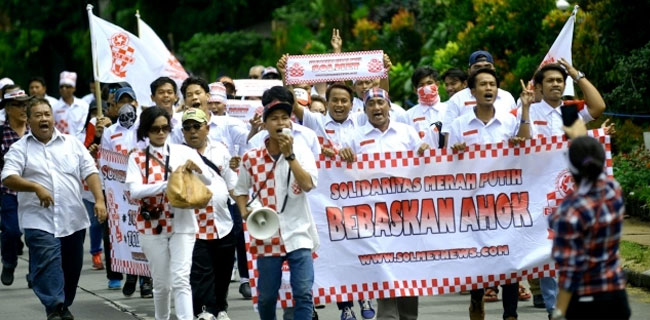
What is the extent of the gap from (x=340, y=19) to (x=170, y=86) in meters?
14.8

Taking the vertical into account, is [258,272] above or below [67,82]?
below

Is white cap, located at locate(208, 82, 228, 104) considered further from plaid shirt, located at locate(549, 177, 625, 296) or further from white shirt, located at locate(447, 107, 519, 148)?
plaid shirt, located at locate(549, 177, 625, 296)

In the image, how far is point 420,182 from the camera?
10398 millimetres

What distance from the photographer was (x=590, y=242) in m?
6.70

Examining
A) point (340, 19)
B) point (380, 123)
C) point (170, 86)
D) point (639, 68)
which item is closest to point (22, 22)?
point (340, 19)

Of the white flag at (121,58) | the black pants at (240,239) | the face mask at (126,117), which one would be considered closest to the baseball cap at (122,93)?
the white flag at (121,58)

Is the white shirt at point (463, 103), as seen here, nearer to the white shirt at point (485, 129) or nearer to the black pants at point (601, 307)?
the white shirt at point (485, 129)

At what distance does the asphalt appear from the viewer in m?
11.6

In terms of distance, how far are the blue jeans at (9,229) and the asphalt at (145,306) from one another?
1.33 ft

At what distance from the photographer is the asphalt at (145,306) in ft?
38.0

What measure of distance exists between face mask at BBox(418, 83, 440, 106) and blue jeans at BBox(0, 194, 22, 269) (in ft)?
15.4

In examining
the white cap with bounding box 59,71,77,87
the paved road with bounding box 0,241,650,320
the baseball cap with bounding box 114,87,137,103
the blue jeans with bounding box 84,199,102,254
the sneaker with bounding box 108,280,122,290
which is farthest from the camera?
the white cap with bounding box 59,71,77,87

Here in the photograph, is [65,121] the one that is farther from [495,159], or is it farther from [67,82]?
[495,159]

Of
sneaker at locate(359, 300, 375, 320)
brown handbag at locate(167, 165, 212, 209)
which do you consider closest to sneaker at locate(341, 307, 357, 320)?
sneaker at locate(359, 300, 375, 320)
